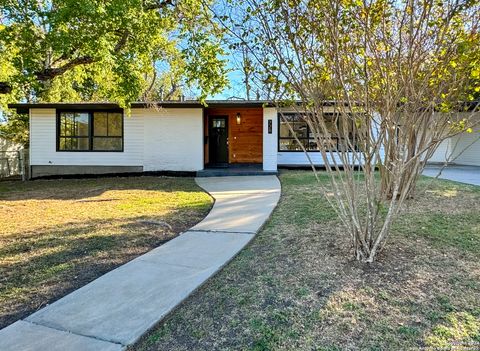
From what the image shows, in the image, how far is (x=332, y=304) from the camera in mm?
2971

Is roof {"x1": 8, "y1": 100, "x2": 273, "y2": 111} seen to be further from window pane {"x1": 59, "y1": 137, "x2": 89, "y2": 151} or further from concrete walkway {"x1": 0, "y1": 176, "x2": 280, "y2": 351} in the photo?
concrete walkway {"x1": 0, "y1": 176, "x2": 280, "y2": 351}

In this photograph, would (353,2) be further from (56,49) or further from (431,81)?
(56,49)

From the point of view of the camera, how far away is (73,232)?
214 inches

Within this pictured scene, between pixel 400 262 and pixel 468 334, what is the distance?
128 cm

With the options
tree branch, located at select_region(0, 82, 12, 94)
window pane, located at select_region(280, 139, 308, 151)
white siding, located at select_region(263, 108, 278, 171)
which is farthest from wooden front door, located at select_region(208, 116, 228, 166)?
tree branch, located at select_region(0, 82, 12, 94)

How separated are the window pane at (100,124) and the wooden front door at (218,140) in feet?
14.1

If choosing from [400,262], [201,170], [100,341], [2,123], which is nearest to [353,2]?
[400,262]

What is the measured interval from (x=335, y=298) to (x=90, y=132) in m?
13.3

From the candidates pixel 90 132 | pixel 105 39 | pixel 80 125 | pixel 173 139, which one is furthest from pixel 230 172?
pixel 105 39

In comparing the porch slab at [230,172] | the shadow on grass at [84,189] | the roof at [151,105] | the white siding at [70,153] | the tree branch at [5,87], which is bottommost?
the shadow on grass at [84,189]

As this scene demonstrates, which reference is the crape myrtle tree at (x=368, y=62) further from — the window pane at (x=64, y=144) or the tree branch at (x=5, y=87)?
the window pane at (x=64, y=144)

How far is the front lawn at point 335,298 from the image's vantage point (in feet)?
Answer: 8.23

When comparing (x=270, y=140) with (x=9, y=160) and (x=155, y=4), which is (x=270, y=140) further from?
(x=9, y=160)

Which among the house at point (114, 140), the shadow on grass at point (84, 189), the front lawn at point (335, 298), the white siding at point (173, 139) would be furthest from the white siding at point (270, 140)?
the front lawn at point (335, 298)
